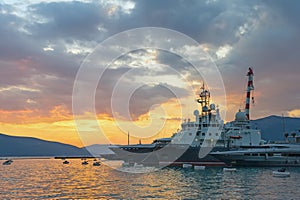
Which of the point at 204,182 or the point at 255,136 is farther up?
the point at 255,136

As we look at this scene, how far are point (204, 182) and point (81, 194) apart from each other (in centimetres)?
2179

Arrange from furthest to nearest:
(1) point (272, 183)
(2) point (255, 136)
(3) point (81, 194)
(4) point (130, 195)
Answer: (2) point (255, 136)
(1) point (272, 183)
(3) point (81, 194)
(4) point (130, 195)

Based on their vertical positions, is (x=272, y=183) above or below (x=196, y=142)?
below

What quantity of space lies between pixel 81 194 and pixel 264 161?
196 ft

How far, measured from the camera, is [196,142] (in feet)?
344

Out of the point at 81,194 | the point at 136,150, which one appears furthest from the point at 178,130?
the point at 81,194

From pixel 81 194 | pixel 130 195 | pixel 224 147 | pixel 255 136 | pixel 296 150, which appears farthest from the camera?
pixel 255 136

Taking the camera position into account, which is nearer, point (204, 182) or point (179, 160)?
point (204, 182)

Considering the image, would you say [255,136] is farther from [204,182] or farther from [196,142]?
[204,182]

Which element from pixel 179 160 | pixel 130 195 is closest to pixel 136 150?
pixel 179 160

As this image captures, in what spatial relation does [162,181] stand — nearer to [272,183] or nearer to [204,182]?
[204,182]

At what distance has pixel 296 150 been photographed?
93125 millimetres

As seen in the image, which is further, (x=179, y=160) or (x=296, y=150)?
(x=179, y=160)

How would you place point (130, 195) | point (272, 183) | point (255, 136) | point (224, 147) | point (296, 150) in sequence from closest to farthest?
point (130, 195)
point (272, 183)
point (296, 150)
point (224, 147)
point (255, 136)
